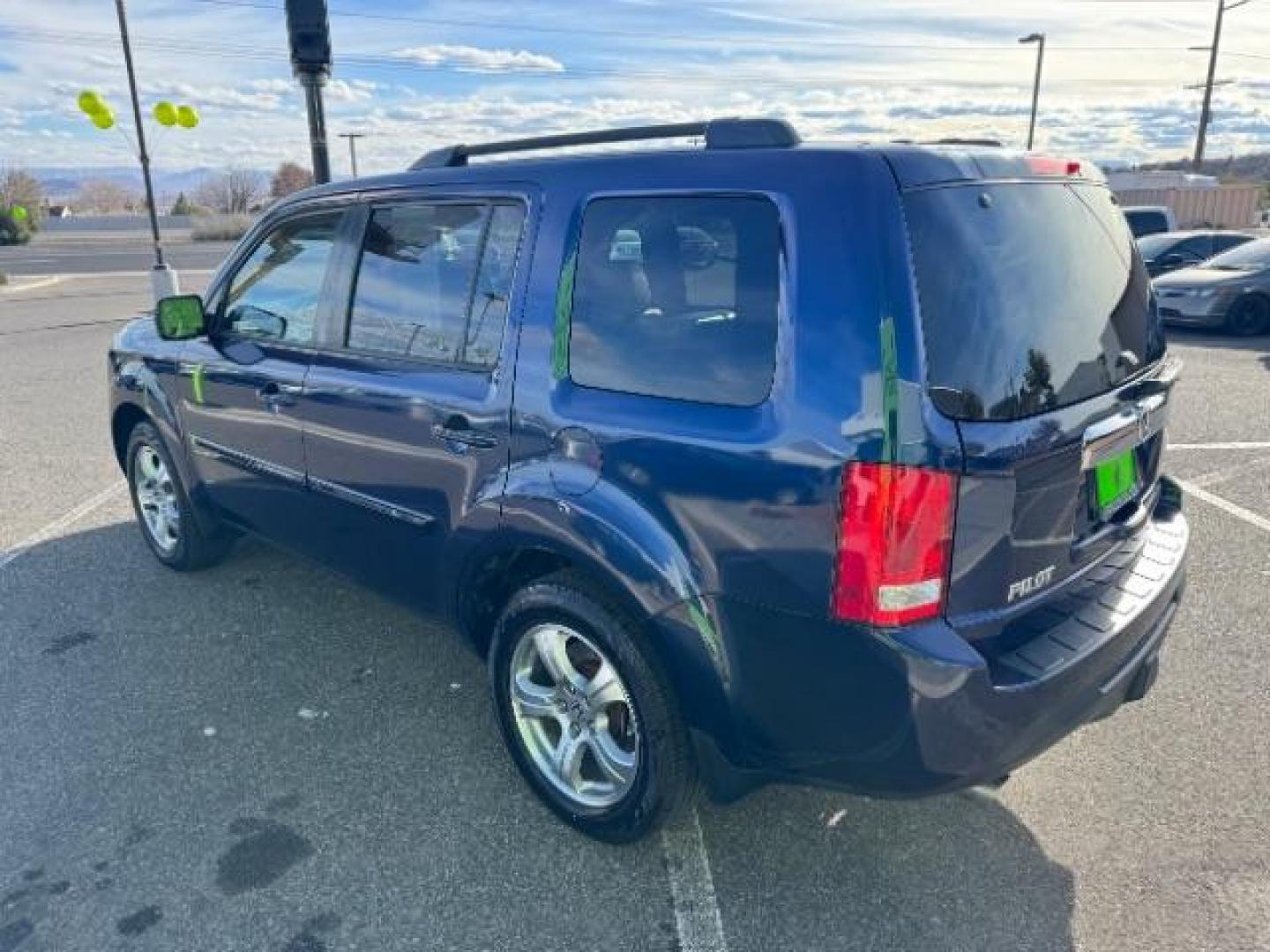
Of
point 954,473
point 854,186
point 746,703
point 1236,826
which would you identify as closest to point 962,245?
point 854,186

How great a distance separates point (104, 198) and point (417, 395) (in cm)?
9934

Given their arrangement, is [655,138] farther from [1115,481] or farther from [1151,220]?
[1151,220]

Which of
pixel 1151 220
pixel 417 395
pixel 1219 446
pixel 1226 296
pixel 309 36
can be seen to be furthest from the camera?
pixel 1151 220

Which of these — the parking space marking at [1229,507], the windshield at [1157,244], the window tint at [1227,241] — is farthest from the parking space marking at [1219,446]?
the window tint at [1227,241]

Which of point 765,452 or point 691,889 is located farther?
point 691,889

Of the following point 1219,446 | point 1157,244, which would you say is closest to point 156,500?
point 1219,446

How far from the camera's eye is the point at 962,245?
204 cm

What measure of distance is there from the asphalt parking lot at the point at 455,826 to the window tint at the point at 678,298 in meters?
1.32

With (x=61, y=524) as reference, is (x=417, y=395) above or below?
above

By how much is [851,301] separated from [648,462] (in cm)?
61

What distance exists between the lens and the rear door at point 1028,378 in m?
1.96

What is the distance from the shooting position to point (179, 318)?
12.5ft

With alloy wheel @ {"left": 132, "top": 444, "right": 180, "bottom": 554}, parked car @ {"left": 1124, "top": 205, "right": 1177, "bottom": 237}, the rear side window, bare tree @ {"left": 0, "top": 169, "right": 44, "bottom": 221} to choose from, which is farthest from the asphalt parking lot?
bare tree @ {"left": 0, "top": 169, "right": 44, "bottom": 221}

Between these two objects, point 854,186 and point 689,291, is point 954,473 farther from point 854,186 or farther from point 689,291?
point 689,291
